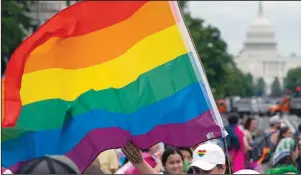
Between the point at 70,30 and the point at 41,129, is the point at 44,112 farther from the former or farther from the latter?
the point at 70,30

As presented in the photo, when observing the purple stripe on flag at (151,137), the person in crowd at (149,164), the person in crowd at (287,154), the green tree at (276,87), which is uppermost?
the purple stripe on flag at (151,137)

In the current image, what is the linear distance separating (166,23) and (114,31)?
1.21 feet

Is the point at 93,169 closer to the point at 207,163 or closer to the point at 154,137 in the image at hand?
the point at 207,163

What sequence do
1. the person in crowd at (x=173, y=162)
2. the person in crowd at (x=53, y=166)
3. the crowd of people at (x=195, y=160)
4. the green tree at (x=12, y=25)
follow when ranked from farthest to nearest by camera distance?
the green tree at (x=12, y=25), the person in crowd at (x=173, y=162), the crowd of people at (x=195, y=160), the person in crowd at (x=53, y=166)

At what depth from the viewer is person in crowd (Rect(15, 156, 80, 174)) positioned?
518cm

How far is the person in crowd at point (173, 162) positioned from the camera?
30.9ft

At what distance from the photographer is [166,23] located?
653 cm

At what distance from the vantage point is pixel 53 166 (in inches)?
206

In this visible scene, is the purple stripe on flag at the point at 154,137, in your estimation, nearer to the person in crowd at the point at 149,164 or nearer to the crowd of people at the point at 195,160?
the crowd of people at the point at 195,160

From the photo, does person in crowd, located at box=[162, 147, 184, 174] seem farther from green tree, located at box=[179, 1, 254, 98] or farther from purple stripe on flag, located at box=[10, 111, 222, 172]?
green tree, located at box=[179, 1, 254, 98]

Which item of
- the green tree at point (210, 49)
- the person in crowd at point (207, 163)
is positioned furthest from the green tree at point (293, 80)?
the person in crowd at point (207, 163)

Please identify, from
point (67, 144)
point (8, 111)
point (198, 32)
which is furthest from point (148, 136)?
point (198, 32)

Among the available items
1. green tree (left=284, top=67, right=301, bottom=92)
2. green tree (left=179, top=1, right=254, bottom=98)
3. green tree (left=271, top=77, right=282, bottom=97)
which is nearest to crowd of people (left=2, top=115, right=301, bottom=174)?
green tree (left=179, top=1, right=254, bottom=98)

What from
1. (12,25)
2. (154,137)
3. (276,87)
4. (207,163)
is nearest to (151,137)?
(154,137)
